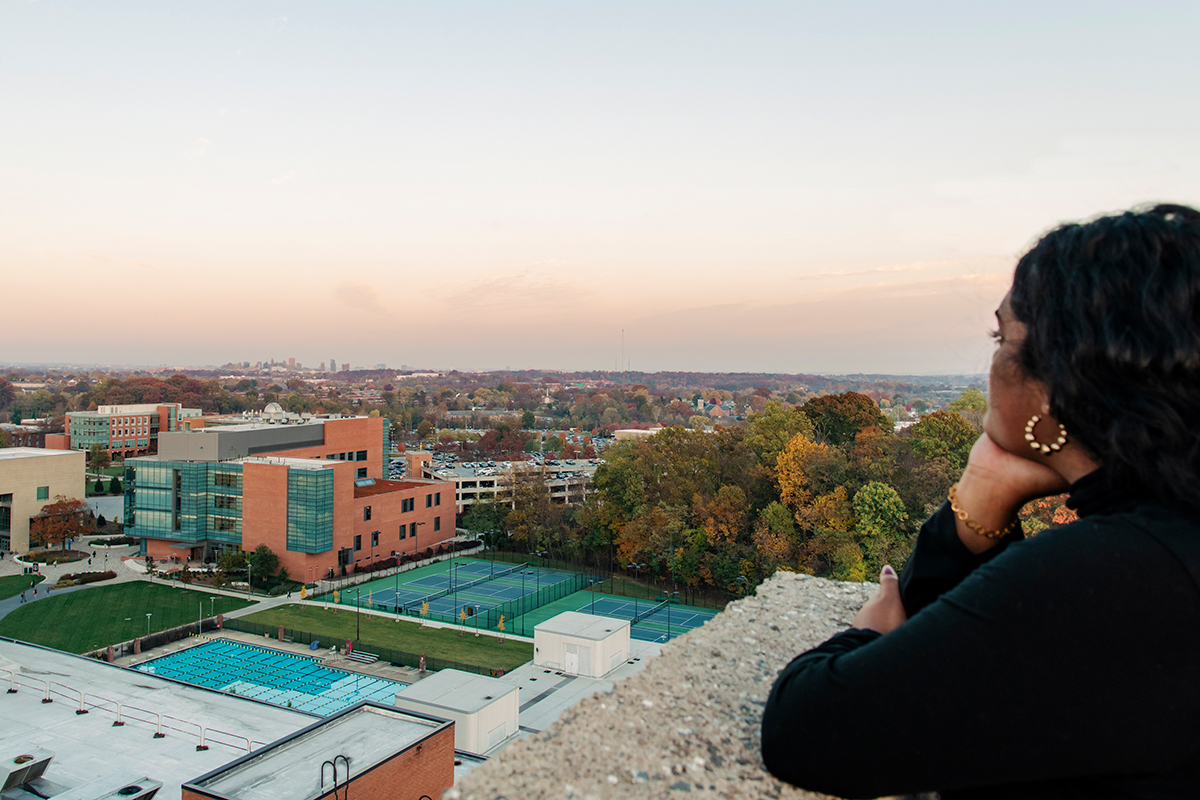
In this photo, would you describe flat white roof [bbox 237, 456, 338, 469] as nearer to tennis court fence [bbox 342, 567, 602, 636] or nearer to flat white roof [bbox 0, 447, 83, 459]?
tennis court fence [bbox 342, 567, 602, 636]

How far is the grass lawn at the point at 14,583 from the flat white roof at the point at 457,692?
69.7ft

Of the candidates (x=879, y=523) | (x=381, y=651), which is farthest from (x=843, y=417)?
(x=381, y=651)

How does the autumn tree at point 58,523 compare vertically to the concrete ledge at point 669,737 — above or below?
below

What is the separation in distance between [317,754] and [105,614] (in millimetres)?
19184

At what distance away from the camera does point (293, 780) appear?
10.9 m

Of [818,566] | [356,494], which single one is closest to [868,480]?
[818,566]

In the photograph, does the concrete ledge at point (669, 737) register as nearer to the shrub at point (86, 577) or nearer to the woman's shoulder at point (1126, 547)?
the woman's shoulder at point (1126, 547)

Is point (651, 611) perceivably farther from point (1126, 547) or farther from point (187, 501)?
point (1126, 547)

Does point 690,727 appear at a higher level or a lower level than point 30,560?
higher

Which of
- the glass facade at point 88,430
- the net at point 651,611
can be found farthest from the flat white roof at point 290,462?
the glass facade at point 88,430

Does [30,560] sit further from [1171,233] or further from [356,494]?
[1171,233]

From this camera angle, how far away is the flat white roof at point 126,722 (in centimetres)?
1488

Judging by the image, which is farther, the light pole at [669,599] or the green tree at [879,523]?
the light pole at [669,599]

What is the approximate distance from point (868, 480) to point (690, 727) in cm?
2541
